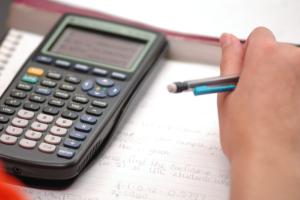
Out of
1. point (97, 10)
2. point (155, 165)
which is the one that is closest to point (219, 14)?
point (97, 10)

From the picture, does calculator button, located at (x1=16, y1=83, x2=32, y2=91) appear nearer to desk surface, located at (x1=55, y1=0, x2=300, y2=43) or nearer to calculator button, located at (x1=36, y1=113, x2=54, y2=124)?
calculator button, located at (x1=36, y1=113, x2=54, y2=124)

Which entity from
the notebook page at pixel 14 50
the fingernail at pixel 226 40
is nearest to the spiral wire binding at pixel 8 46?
the notebook page at pixel 14 50

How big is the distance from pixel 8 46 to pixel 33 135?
17 cm

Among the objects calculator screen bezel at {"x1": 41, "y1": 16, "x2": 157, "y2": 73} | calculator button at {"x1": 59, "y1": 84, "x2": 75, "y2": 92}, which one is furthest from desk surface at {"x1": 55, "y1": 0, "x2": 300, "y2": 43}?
calculator button at {"x1": 59, "y1": 84, "x2": 75, "y2": 92}

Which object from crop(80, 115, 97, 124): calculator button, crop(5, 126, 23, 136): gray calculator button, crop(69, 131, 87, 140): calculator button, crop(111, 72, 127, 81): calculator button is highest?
crop(111, 72, 127, 81): calculator button

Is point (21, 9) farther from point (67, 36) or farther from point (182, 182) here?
point (182, 182)

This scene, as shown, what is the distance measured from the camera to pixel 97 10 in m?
0.67

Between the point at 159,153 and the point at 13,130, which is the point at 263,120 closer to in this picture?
the point at 159,153

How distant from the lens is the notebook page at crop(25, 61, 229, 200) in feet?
1.53

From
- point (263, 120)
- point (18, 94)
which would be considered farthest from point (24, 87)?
point (263, 120)

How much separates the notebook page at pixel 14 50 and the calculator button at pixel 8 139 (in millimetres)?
90

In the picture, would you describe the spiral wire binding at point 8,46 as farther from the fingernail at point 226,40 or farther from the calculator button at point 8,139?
the fingernail at point 226,40

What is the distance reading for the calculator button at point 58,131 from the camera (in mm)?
487

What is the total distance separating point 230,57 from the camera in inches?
20.0
